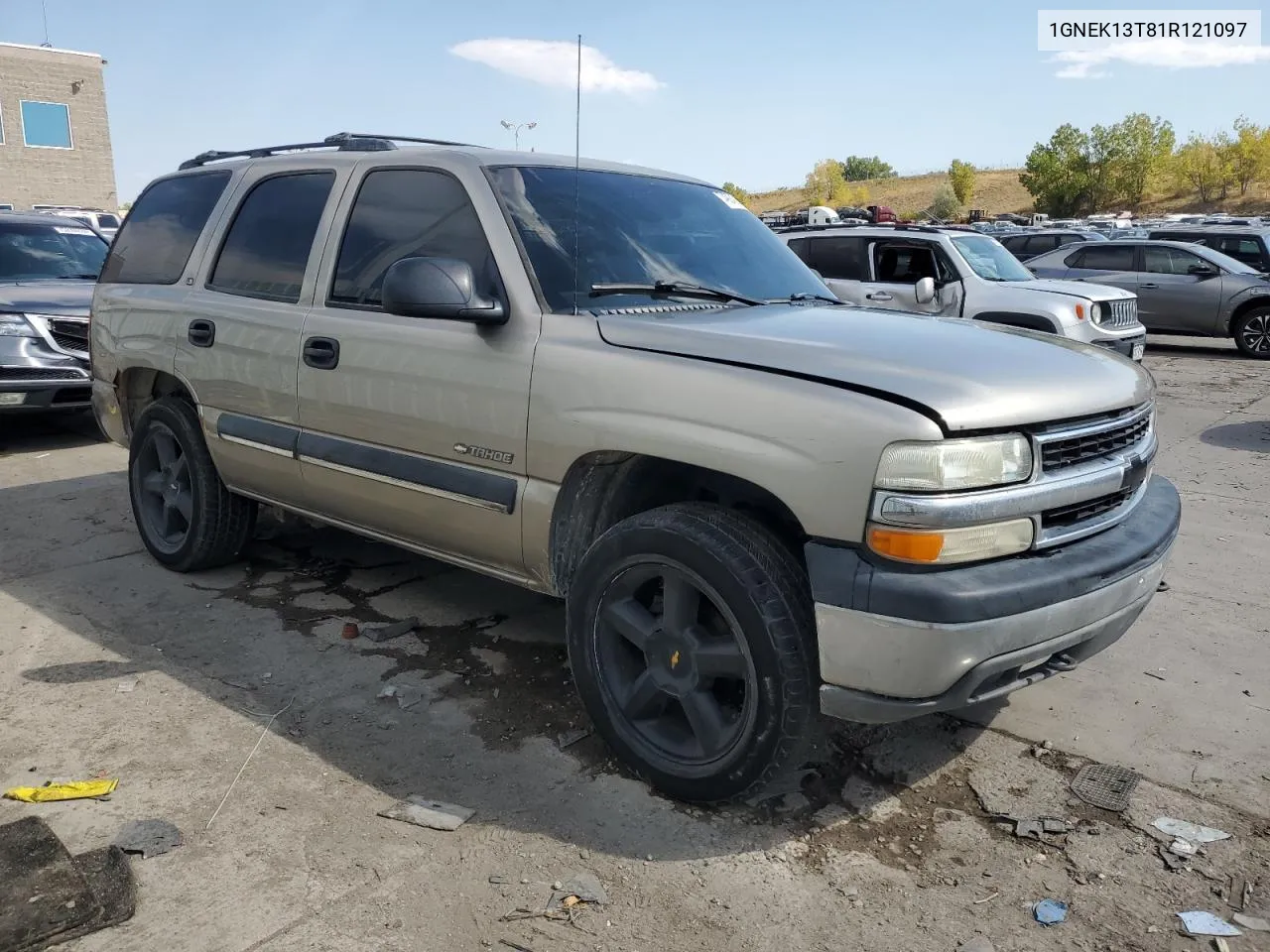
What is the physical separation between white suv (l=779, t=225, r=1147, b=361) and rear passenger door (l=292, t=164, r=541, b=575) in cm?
711

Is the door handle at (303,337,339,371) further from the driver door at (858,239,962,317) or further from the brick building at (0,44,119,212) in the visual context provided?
the brick building at (0,44,119,212)

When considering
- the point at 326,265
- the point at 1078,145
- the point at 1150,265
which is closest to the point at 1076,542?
the point at 326,265

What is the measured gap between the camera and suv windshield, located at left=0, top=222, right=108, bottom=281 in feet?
29.0

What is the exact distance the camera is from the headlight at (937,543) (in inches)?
101

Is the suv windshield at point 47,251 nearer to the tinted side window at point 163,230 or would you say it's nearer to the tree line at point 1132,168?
the tinted side window at point 163,230

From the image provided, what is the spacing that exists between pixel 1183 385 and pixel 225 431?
11.3 meters

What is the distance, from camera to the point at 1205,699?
12.3 feet

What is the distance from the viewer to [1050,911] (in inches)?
102

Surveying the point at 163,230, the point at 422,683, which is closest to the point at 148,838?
the point at 422,683

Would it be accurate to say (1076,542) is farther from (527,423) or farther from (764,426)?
(527,423)

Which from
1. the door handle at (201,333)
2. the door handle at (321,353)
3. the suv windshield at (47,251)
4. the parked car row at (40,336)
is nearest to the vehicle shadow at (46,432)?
the parked car row at (40,336)

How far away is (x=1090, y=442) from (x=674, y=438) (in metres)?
1.18

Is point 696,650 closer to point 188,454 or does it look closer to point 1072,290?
point 188,454

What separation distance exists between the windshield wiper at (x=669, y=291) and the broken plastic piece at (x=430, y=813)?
5.47 ft
